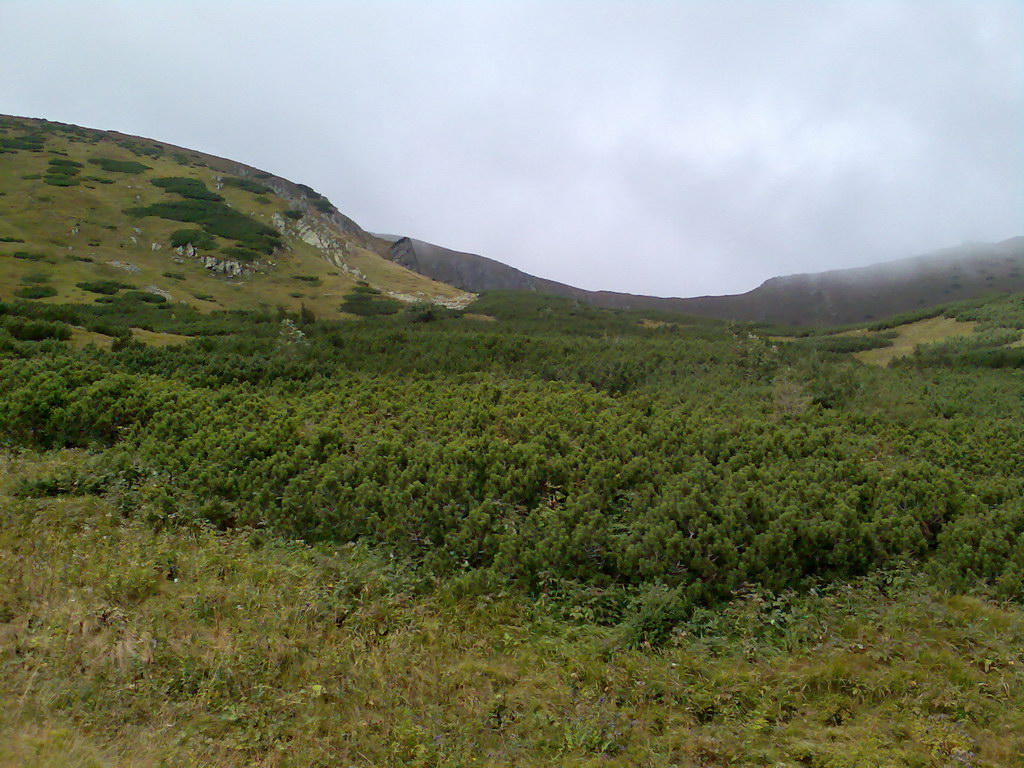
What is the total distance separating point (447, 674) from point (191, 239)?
40.1 m

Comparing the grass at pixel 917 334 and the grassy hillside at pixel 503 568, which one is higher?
the grass at pixel 917 334

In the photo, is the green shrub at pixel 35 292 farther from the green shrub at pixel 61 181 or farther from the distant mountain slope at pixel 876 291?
the distant mountain slope at pixel 876 291

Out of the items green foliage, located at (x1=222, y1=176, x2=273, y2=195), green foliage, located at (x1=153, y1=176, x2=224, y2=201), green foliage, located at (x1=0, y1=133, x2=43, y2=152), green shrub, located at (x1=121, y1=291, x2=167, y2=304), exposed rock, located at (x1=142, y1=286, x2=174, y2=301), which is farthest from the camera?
green foliage, located at (x1=222, y1=176, x2=273, y2=195)

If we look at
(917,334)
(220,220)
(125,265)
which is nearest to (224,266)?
(125,265)

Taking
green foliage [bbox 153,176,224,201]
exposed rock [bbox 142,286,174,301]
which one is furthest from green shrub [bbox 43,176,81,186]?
exposed rock [bbox 142,286,174,301]

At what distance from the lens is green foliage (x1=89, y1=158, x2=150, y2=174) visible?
146ft

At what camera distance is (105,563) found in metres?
5.29

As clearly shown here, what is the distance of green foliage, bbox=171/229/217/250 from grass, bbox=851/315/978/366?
128 feet

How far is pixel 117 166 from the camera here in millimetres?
44938

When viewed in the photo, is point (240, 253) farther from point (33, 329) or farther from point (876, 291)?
point (876, 291)

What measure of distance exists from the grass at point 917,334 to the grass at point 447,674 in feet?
67.5

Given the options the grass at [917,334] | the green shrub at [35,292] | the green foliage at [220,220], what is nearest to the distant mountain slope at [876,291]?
the grass at [917,334]

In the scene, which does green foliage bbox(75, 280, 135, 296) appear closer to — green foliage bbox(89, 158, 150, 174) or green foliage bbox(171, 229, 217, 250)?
green foliage bbox(171, 229, 217, 250)

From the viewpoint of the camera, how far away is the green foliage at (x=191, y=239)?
1406 inches
